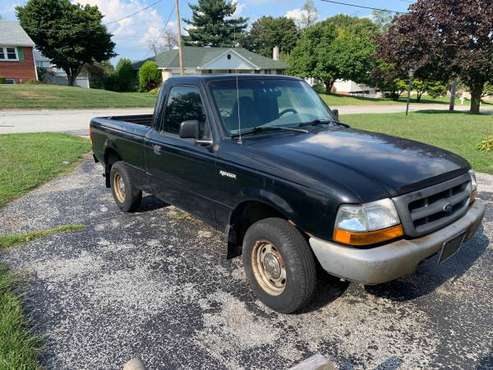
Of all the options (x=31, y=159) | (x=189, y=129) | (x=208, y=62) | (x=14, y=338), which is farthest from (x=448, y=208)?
(x=208, y=62)

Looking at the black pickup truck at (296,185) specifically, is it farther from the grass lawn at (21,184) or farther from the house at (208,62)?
the house at (208,62)

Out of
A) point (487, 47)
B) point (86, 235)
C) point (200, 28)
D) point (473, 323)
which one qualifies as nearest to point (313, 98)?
point (473, 323)

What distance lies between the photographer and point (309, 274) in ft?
9.48

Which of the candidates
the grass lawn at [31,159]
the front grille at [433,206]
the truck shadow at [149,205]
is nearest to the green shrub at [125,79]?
the grass lawn at [31,159]

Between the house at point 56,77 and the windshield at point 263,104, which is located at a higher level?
the house at point 56,77

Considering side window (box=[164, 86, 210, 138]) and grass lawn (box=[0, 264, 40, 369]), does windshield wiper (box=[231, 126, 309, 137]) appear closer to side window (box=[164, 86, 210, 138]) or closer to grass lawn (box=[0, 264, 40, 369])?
side window (box=[164, 86, 210, 138])

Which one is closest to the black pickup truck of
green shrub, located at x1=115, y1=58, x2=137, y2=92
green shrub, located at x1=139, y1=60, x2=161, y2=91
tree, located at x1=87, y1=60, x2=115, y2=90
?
green shrub, located at x1=139, y1=60, x2=161, y2=91

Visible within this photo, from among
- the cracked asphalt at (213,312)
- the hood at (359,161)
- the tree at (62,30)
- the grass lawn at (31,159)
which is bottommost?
the cracked asphalt at (213,312)

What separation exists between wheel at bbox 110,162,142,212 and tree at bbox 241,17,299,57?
248ft

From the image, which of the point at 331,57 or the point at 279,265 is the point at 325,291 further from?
the point at 331,57

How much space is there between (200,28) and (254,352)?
60.6 metres

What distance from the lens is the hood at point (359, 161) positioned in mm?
2744

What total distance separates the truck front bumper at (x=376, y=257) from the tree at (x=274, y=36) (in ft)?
258

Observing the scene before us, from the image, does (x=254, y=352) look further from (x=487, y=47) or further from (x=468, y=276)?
(x=487, y=47)
